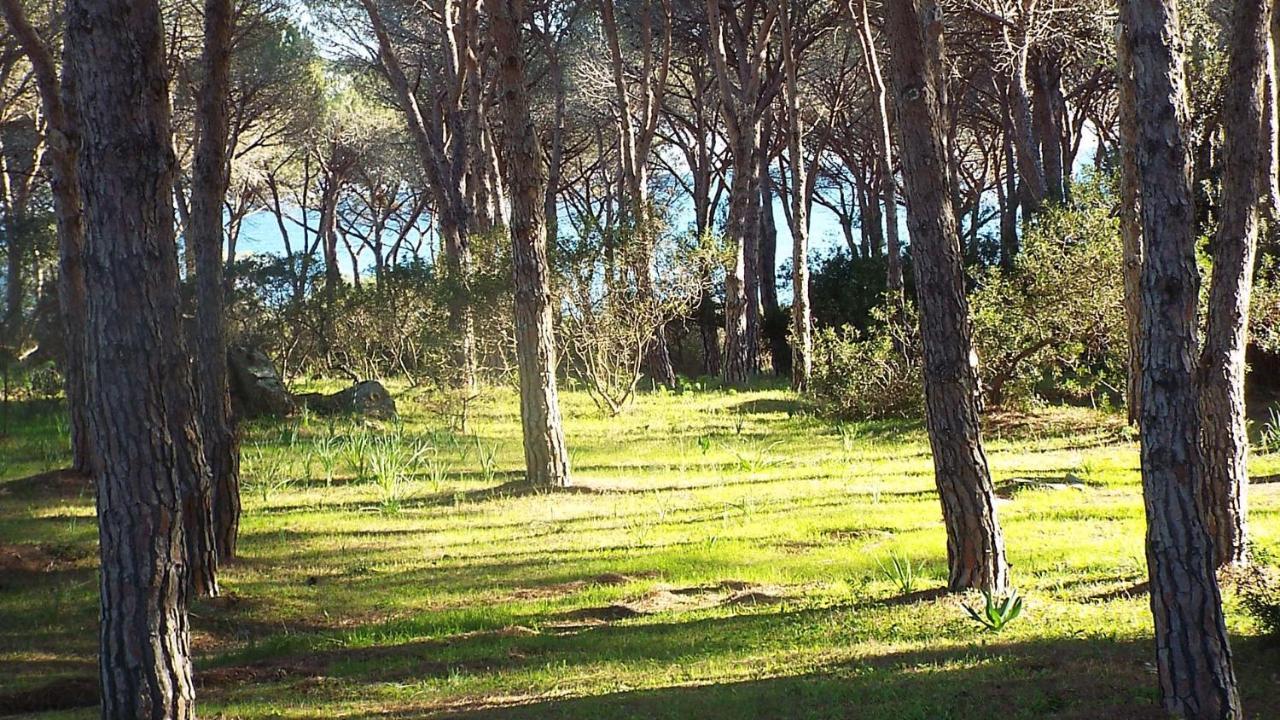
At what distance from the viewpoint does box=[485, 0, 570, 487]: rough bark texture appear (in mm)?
10352

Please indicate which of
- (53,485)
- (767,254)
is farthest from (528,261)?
(767,254)

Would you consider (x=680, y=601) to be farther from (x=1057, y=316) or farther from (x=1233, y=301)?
(x=1057, y=316)

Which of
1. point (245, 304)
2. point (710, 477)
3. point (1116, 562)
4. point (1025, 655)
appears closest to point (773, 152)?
point (245, 304)

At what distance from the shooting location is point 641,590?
7441 mm

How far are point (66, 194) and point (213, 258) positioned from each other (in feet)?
11.2

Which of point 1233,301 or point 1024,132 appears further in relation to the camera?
point 1024,132

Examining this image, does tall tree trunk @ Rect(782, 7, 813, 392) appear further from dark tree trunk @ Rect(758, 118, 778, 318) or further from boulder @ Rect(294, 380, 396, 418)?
dark tree trunk @ Rect(758, 118, 778, 318)

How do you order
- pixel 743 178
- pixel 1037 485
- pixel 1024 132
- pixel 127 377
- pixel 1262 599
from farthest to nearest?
1. pixel 743 178
2. pixel 1024 132
3. pixel 1037 485
4. pixel 1262 599
5. pixel 127 377

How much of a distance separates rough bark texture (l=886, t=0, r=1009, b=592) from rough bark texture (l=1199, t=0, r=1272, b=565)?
45.7 inches

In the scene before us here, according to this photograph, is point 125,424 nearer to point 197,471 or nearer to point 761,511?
point 197,471

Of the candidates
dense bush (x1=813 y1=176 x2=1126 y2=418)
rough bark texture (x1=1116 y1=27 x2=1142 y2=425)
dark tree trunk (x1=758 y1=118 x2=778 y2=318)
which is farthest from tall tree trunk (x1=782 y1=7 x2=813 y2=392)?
dark tree trunk (x1=758 y1=118 x2=778 y2=318)

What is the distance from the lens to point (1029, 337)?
44.8 feet

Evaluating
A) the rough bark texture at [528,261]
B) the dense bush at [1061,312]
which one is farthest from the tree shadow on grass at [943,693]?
the dense bush at [1061,312]

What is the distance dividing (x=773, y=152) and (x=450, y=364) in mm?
14869
